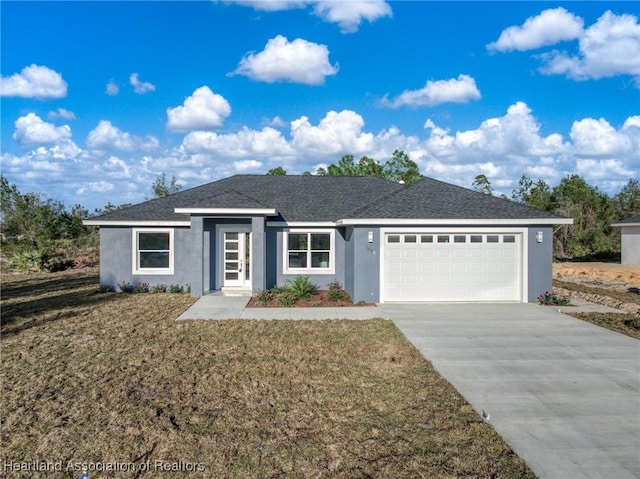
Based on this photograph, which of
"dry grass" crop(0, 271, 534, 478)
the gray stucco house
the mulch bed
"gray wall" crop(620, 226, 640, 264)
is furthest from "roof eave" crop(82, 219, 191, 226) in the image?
"gray wall" crop(620, 226, 640, 264)

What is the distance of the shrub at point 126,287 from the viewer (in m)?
15.4

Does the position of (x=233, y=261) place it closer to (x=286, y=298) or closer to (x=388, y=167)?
(x=286, y=298)

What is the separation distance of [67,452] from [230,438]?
1.72 meters

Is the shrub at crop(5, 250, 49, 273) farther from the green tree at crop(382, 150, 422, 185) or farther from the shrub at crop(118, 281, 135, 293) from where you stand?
the green tree at crop(382, 150, 422, 185)

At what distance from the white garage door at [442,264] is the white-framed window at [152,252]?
26.5ft

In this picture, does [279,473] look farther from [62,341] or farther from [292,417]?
[62,341]

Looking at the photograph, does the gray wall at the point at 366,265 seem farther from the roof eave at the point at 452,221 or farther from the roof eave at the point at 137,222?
the roof eave at the point at 137,222

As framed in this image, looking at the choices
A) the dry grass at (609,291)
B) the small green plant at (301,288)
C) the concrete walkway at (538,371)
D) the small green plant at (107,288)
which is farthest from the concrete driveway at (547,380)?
the small green plant at (107,288)

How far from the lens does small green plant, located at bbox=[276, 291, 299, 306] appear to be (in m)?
13.0

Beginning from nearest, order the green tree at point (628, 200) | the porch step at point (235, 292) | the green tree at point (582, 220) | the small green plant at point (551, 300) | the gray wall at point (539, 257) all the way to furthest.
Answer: the small green plant at point (551, 300) → the gray wall at point (539, 257) → the porch step at point (235, 292) → the green tree at point (582, 220) → the green tree at point (628, 200)

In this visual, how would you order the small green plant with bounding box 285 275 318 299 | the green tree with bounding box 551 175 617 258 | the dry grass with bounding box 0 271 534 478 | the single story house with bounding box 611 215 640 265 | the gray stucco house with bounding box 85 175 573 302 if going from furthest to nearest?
the green tree with bounding box 551 175 617 258 → the single story house with bounding box 611 215 640 265 → the small green plant with bounding box 285 275 318 299 → the gray stucco house with bounding box 85 175 573 302 → the dry grass with bounding box 0 271 534 478

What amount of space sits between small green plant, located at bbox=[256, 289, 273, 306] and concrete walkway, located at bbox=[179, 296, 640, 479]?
671mm

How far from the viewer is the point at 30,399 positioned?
19.3ft

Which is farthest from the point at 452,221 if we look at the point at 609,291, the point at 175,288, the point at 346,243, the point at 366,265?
the point at 175,288
